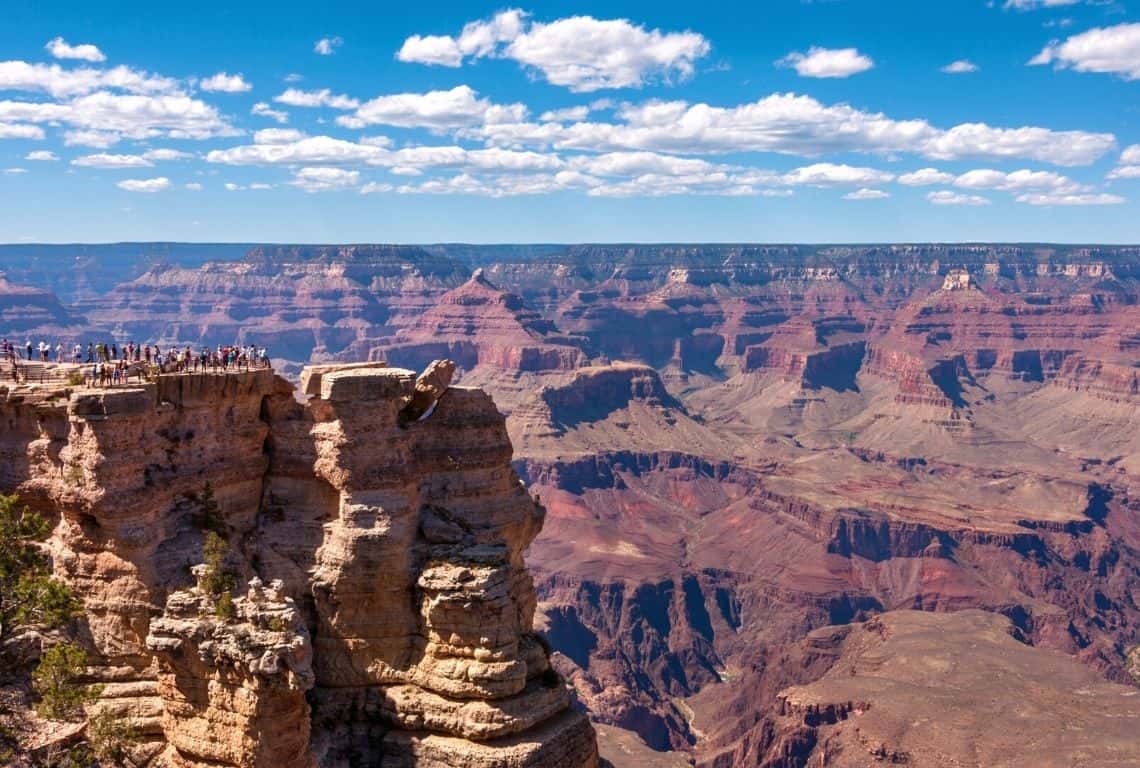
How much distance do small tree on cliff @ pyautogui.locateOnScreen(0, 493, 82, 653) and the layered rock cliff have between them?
2.59 feet

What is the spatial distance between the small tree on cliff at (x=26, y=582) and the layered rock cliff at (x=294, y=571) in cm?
79

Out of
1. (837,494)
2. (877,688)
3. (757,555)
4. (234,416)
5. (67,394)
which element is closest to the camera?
(67,394)

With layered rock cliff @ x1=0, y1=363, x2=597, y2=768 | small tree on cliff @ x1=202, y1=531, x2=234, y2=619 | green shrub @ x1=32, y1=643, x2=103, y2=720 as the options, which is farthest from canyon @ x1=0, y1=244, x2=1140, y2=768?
green shrub @ x1=32, y1=643, x2=103, y2=720

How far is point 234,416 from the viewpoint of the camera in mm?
35312

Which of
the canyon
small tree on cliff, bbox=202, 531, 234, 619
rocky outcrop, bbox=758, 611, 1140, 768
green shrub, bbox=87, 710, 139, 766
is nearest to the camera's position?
green shrub, bbox=87, 710, 139, 766

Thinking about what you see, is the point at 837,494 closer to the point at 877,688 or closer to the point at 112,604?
the point at 877,688

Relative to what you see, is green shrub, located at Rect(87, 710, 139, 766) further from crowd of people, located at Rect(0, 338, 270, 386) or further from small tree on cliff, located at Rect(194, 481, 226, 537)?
crowd of people, located at Rect(0, 338, 270, 386)

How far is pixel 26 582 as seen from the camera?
2927 centimetres

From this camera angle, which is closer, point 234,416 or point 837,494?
point 234,416

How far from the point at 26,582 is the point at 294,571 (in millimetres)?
8203

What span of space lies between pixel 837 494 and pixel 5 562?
17999cm

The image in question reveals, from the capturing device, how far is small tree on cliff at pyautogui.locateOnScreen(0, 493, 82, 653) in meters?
29.3

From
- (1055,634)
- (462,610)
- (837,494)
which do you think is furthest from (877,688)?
(837,494)

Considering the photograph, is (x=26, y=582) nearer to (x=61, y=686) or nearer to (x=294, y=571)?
(x=61, y=686)
